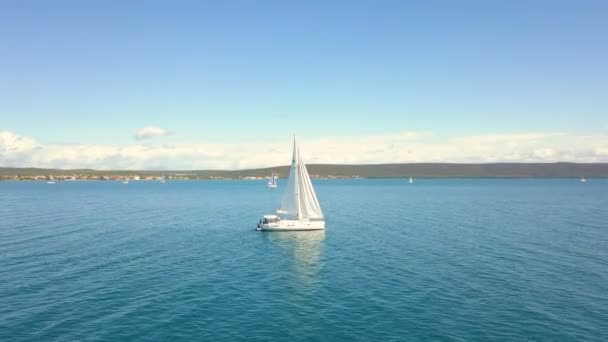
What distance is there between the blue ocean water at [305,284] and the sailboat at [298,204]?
11.8 ft

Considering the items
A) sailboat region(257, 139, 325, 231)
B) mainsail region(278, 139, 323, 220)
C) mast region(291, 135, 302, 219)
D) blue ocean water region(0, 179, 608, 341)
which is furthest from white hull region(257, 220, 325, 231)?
mast region(291, 135, 302, 219)

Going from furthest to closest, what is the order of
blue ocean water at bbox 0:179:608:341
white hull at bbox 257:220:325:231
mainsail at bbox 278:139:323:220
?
white hull at bbox 257:220:325:231 < mainsail at bbox 278:139:323:220 < blue ocean water at bbox 0:179:608:341

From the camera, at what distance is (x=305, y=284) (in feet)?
168

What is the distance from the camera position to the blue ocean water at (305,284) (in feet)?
121

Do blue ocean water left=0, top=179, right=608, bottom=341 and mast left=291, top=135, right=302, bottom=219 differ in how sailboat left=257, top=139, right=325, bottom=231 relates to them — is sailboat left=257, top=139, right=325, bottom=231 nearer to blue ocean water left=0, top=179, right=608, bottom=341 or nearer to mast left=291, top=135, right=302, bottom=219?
mast left=291, top=135, right=302, bottom=219

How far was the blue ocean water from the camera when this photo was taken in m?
36.8

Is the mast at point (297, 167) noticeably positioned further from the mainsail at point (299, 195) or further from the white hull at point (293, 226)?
the white hull at point (293, 226)

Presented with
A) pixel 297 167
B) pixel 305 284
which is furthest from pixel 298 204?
pixel 305 284

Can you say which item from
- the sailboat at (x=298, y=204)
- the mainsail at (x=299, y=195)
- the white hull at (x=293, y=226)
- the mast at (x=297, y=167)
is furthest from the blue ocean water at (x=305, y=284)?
the mast at (x=297, y=167)

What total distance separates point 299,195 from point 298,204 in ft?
6.78

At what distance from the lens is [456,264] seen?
59.5 m

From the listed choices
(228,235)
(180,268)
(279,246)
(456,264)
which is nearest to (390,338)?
(456,264)

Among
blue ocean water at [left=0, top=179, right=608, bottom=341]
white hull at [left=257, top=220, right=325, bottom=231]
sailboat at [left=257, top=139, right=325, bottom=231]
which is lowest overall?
blue ocean water at [left=0, top=179, right=608, bottom=341]

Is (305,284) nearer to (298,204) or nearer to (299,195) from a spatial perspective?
(298,204)
